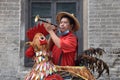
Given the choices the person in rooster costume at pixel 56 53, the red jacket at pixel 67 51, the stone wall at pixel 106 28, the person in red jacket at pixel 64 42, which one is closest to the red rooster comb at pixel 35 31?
the person in rooster costume at pixel 56 53

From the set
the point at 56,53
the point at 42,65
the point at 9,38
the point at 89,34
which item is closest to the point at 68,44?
the point at 56,53

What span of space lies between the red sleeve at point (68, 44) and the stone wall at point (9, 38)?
3901 millimetres

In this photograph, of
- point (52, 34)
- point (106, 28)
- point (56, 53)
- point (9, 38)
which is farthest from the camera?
point (9, 38)

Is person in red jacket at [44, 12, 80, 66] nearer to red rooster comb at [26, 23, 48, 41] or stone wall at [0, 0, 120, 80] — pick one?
red rooster comb at [26, 23, 48, 41]

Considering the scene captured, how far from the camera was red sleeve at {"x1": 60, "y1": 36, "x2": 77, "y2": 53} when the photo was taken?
15.5 ft

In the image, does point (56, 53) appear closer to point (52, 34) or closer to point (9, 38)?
point (52, 34)

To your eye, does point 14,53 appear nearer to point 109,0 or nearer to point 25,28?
point 25,28

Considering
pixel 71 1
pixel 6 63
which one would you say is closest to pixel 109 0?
pixel 71 1

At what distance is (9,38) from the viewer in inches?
339

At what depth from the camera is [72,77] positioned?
15.6 ft

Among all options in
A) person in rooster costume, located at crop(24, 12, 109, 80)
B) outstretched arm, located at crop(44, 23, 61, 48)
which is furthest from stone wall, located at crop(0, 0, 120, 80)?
outstretched arm, located at crop(44, 23, 61, 48)

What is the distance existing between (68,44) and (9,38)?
4043 mm

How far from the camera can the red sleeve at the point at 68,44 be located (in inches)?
186

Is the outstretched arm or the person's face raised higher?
the person's face
